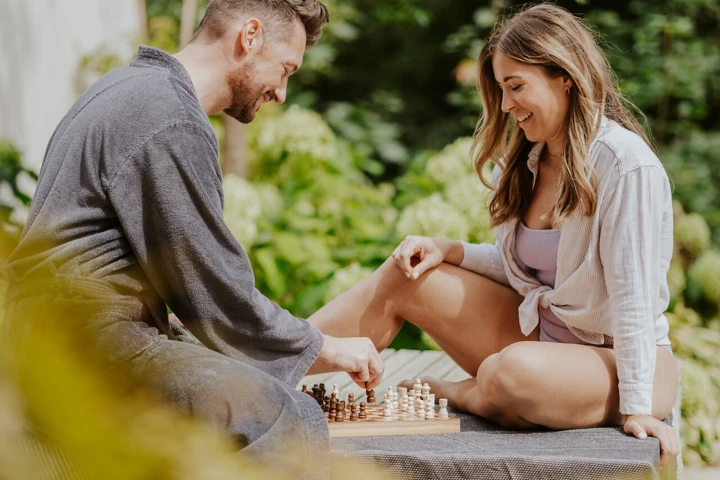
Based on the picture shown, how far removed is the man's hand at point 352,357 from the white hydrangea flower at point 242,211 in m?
2.24

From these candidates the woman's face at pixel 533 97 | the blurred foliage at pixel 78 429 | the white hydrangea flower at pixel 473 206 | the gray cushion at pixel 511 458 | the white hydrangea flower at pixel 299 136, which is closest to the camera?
the blurred foliage at pixel 78 429

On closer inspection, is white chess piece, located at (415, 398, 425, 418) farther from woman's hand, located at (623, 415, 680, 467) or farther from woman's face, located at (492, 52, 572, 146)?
woman's face, located at (492, 52, 572, 146)

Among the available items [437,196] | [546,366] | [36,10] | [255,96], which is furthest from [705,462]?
[36,10]

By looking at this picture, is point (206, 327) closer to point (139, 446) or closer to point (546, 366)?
point (546, 366)

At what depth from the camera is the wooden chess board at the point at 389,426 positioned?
91.7 inches

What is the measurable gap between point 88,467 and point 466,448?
62.2 inches

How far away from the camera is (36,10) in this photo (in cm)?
588

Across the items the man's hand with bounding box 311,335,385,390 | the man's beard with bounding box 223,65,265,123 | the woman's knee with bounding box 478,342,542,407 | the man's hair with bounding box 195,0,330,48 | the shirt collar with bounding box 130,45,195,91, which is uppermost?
the man's hair with bounding box 195,0,330,48

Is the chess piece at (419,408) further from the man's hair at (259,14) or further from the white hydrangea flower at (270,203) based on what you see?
the white hydrangea flower at (270,203)

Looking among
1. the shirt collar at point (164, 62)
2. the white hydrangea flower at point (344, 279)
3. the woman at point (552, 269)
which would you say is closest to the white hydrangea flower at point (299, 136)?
the white hydrangea flower at point (344, 279)

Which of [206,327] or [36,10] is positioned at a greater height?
[36,10]

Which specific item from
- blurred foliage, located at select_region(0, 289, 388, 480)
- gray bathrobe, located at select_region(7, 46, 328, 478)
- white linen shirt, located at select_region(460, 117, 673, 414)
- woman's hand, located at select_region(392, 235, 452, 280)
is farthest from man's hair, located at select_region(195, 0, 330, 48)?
blurred foliage, located at select_region(0, 289, 388, 480)

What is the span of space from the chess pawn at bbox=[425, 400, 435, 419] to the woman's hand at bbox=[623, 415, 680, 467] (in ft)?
1.71

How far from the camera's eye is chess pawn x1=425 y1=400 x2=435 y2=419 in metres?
2.47
